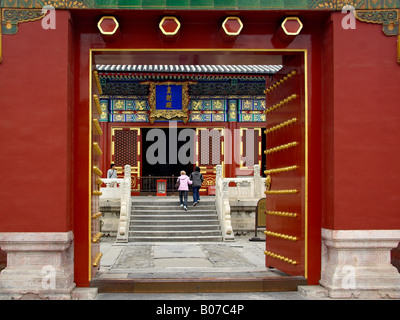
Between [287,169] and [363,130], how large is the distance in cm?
110

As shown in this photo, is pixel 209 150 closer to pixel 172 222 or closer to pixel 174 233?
pixel 172 222

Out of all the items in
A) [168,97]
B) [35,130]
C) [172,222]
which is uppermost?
[168,97]

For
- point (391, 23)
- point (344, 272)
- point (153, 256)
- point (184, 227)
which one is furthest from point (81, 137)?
point (184, 227)

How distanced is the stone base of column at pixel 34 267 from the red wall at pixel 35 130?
98 mm

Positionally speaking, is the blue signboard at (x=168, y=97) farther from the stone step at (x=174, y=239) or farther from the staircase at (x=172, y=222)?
the stone step at (x=174, y=239)

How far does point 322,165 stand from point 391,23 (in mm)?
1700

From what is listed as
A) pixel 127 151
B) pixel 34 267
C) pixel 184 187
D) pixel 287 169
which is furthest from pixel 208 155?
pixel 34 267

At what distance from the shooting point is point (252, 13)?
5.10m

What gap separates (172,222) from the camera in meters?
13.6

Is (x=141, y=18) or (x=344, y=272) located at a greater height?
(x=141, y=18)

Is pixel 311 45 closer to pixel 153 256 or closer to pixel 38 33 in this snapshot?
pixel 38 33

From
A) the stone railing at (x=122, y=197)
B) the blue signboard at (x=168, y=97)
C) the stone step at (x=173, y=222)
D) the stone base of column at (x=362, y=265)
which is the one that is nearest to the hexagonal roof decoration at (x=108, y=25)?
the stone base of column at (x=362, y=265)

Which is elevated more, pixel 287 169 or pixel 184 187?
pixel 287 169

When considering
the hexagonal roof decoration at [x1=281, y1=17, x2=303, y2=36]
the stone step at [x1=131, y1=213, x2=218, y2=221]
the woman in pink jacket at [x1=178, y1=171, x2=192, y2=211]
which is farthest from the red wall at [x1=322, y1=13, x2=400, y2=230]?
the woman in pink jacket at [x1=178, y1=171, x2=192, y2=211]
